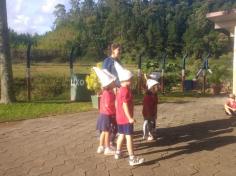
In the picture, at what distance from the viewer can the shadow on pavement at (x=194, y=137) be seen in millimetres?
6512

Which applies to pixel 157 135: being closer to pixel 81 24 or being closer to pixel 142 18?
pixel 142 18

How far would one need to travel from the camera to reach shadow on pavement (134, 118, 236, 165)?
651 cm

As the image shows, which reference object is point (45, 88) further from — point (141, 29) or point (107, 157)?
point (141, 29)

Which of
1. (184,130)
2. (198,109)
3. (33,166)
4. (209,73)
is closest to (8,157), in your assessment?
(33,166)

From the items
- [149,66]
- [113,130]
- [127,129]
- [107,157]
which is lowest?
[107,157]

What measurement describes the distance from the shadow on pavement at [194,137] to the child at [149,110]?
0.24 meters

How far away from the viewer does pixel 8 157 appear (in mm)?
6082

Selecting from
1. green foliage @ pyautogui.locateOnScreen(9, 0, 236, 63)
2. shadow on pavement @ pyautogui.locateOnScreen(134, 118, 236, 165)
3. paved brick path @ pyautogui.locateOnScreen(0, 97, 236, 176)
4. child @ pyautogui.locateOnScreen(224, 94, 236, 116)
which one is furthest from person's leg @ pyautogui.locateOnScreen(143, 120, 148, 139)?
green foliage @ pyautogui.locateOnScreen(9, 0, 236, 63)

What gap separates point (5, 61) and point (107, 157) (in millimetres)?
7546

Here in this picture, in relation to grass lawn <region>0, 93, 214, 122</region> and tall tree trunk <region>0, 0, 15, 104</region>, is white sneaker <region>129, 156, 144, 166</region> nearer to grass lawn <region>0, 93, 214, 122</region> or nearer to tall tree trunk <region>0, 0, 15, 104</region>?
grass lawn <region>0, 93, 214, 122</region>

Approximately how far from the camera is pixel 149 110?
23.2 ft

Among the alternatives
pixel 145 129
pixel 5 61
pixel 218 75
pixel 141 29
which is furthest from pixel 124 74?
pixel 141 29

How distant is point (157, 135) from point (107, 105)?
1820 mm

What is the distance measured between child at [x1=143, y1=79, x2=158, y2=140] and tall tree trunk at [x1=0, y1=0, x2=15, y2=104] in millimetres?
6651
